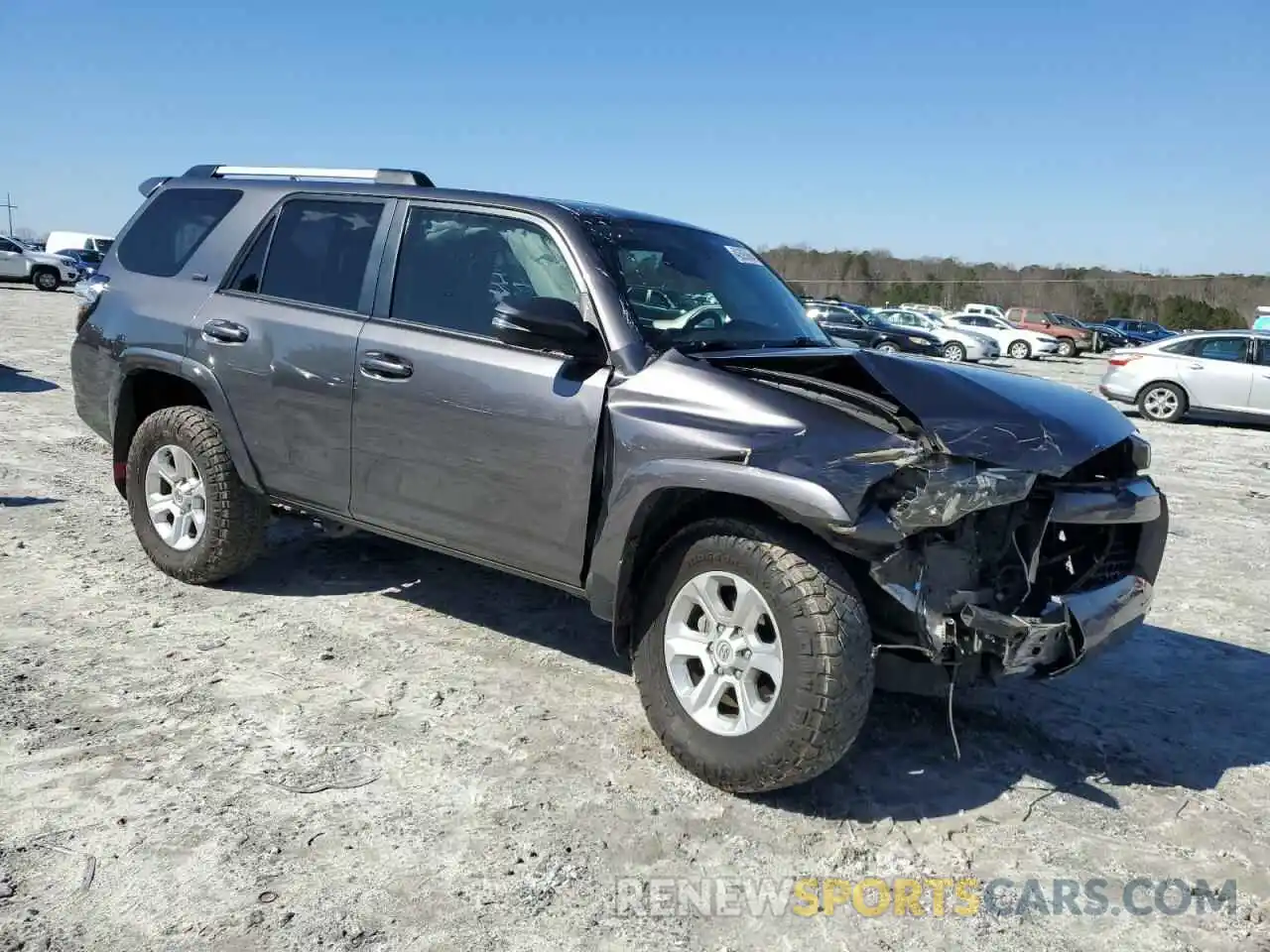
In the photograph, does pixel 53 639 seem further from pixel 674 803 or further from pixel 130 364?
pixel 674 803

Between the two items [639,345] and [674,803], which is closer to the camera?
[674,803]

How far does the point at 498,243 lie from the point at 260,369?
1323 mm

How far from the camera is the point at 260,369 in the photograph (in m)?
4.50

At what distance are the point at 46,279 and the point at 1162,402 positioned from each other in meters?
34.6

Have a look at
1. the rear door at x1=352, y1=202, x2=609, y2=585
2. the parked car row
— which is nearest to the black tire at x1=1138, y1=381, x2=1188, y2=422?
the rear door at x1=352, y1=202, x2=609, y2=585

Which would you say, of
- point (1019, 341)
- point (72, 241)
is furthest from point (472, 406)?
point (72, 241)

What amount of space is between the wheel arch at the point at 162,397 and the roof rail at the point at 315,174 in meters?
1.06

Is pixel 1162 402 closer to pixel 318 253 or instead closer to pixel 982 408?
pixel 982 408

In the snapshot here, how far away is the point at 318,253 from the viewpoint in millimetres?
4551

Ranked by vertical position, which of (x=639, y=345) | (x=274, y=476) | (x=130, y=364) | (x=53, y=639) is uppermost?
(x=639, y=345)

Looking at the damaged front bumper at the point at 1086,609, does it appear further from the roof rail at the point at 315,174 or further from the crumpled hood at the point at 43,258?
the crumpled hood at the point at 43,258

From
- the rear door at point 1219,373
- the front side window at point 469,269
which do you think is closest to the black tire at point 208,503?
the front side window at point 469,269

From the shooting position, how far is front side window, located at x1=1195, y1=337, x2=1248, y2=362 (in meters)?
15.4

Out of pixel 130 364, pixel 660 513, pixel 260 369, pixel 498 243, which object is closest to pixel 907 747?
pixel 660 513
